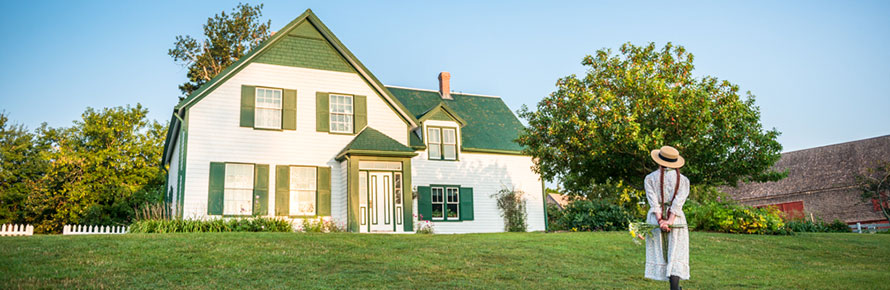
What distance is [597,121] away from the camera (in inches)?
715

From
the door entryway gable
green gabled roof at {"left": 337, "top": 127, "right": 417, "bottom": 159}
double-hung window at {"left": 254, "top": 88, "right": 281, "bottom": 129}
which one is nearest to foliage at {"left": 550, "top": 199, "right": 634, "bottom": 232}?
the door entryway gable

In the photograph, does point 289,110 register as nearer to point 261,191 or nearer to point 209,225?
point 261,191

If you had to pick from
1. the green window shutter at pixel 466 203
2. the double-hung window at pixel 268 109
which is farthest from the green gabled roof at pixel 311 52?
the green window shutter at pixel 466 203

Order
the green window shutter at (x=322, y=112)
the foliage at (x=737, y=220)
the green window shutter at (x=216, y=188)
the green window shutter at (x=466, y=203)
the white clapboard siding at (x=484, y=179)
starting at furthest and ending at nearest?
the green window shutter at (x=466, y=203) → the white clapboard siding at (x=484, y=179) → the green window shutter at (x=322, y=112) → the foliage at (x=737, y=220) → the green window shutter at (x=216, y=188)

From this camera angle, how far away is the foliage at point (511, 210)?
2236 centimetres

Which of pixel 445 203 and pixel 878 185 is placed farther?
pixel 878 185

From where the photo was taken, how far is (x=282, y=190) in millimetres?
17641

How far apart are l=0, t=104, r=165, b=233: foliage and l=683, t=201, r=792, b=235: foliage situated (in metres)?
24.2

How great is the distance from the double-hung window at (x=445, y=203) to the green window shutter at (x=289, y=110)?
5542mm

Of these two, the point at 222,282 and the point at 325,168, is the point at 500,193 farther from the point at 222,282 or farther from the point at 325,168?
the point at 222,282

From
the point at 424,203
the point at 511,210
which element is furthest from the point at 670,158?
the point at 511,210

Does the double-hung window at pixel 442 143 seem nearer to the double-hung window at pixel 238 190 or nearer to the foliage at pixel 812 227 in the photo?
the double-hung window at pixel 238 190

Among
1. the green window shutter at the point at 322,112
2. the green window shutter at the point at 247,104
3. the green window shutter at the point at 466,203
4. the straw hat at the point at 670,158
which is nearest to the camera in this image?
the straw hat at the point at 670,158

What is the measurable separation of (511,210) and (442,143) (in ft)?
12.0
